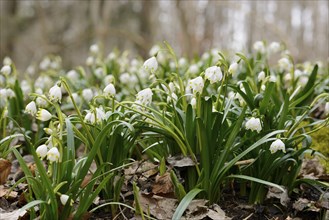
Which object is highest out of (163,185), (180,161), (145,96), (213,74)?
(213,74)

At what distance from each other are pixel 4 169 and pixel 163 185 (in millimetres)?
813

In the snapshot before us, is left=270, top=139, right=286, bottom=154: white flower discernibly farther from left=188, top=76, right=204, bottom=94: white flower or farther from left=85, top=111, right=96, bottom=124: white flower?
left=85, top=111, right=96, bottom=124: white flower

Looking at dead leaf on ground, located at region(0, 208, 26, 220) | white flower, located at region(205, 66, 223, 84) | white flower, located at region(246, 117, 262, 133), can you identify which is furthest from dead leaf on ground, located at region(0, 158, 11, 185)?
white flower, located at region(246, 117, 262, 133)

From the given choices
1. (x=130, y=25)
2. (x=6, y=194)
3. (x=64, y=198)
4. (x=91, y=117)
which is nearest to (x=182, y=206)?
(x=64, y=198)

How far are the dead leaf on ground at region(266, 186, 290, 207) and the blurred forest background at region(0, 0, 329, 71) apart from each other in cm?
795

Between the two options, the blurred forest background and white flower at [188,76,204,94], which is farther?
the blurred forest background

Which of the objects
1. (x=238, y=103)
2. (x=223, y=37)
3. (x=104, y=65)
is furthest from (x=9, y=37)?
(x=238, y=103)

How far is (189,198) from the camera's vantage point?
5.98ft

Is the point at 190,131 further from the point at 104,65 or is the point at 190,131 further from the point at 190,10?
the point at 190,10

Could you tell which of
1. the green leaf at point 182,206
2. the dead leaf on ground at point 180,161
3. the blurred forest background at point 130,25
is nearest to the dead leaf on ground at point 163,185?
the dead leaf on ground at point 180,161

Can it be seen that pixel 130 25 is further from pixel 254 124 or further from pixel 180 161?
pixel 254 124

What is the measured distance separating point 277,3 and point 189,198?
12557mm

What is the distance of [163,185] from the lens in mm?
2119

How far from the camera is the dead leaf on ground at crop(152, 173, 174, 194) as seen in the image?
6.88 ft
